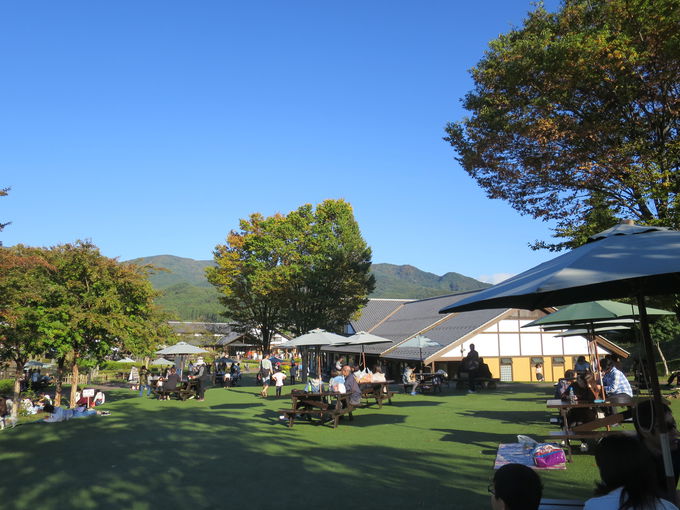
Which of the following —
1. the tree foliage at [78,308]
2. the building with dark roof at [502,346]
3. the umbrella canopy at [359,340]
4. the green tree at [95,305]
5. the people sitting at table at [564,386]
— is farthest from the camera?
the building with dark roof at [502,346]

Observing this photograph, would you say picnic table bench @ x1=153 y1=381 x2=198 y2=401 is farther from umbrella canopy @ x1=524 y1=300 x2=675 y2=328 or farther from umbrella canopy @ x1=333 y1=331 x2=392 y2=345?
umbrella canopy @ x1=524 y1=300 x2=675 y2=328

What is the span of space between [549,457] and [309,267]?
29656 mm

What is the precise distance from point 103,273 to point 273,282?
59.2 ft

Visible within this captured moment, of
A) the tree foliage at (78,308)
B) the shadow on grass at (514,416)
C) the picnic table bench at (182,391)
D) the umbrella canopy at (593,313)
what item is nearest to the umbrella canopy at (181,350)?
the picnic table bench at (182,391)

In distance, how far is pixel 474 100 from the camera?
53.3 ft

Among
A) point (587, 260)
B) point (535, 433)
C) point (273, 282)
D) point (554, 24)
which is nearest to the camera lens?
point (587, 260)

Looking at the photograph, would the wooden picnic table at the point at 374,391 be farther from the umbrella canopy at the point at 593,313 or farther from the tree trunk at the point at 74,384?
the tree trunk at the point at 74,384

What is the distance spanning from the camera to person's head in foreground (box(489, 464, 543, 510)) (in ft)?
8.52

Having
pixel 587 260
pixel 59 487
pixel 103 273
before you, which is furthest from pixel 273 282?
pixel 587 260

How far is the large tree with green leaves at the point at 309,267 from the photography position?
117 feet

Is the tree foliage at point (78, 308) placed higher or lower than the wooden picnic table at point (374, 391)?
higher

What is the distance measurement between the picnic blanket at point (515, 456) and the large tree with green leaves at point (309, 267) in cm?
2752

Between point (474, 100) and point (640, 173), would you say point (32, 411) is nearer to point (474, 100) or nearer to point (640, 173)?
point (474, 100)

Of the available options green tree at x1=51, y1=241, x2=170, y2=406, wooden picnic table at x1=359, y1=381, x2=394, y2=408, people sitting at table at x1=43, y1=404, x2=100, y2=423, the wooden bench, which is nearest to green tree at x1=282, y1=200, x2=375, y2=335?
green tree at x1=51, y1=241, x2=170, y2=406
